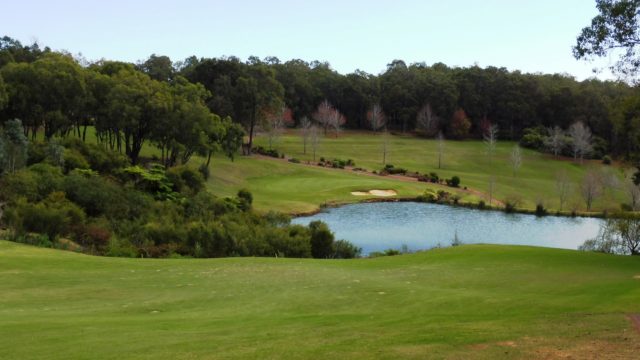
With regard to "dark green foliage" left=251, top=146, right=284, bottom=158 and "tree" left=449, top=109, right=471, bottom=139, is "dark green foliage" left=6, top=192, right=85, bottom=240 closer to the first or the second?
"dark green foliage" left=251, top=146, right=284, bottom=158

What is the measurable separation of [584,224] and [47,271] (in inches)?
2066

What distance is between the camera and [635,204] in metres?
64.0

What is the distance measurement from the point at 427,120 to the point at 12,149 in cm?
9422

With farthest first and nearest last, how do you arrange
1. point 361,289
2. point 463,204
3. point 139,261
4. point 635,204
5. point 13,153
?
point 463,204, point 635,204, point 13,153, point 139,261, point 361,289

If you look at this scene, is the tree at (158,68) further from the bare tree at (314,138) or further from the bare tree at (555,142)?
the bare tree at (555,142)

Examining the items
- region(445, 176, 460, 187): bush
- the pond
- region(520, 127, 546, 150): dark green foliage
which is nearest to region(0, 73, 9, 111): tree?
the pond

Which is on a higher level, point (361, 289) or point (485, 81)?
point (485, 81)

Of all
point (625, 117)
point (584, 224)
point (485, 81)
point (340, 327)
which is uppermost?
point (485, 81)

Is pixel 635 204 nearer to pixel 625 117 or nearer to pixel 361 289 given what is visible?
pixel 625 117

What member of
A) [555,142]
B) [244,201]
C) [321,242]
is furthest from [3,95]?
[555,142]

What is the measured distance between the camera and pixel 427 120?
123812 mm

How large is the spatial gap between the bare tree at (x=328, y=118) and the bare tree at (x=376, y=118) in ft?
22.2

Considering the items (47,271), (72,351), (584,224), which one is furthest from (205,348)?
(584,224)

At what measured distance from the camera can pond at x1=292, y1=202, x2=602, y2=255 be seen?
1861 inches
